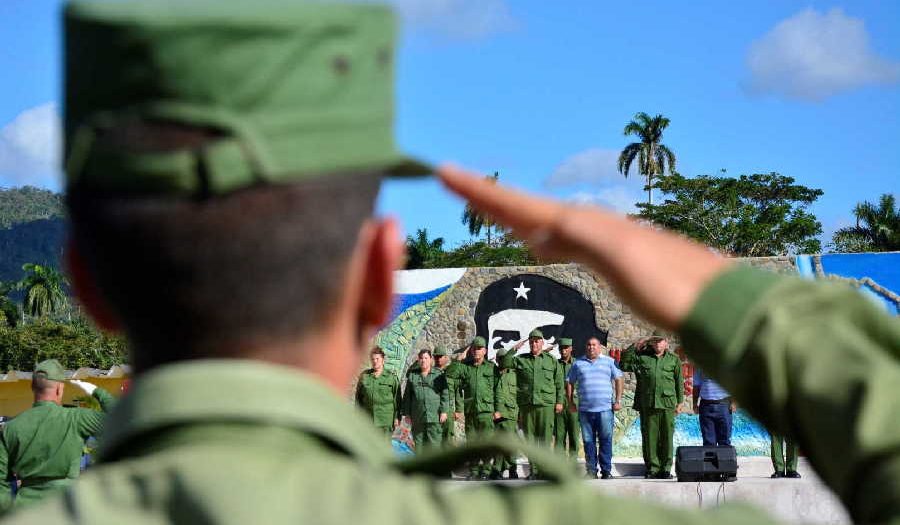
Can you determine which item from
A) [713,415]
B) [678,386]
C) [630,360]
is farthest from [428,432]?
[713,415]

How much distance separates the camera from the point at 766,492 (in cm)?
1337

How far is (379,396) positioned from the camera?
17.5 meters

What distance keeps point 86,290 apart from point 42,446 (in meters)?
8.04

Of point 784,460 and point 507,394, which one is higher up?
point 507,394

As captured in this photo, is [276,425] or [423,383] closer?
[276,425]

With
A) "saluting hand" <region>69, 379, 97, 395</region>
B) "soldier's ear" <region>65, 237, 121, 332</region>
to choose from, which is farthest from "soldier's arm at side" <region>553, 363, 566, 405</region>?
"soldier's ear" <region>65, 237, 121, 332</region>

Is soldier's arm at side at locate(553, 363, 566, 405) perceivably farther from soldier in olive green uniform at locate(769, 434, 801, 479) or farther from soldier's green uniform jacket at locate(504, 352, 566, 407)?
soldier in olive green uniform at locate(769, 434, 801, 479)

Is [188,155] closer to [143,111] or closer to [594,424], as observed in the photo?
[143,111]

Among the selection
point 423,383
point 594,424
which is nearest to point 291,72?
point 594,424

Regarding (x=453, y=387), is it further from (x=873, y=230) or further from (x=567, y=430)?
(x=873, y=230)

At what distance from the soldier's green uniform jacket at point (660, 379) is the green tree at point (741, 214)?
→ 31773 mm

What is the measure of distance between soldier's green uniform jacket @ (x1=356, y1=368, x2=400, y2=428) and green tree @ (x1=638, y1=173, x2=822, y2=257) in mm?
31229

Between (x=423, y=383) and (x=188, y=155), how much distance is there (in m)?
17.0

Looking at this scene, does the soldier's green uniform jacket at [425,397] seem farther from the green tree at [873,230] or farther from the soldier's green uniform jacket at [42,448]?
the green tree at [873,230]
